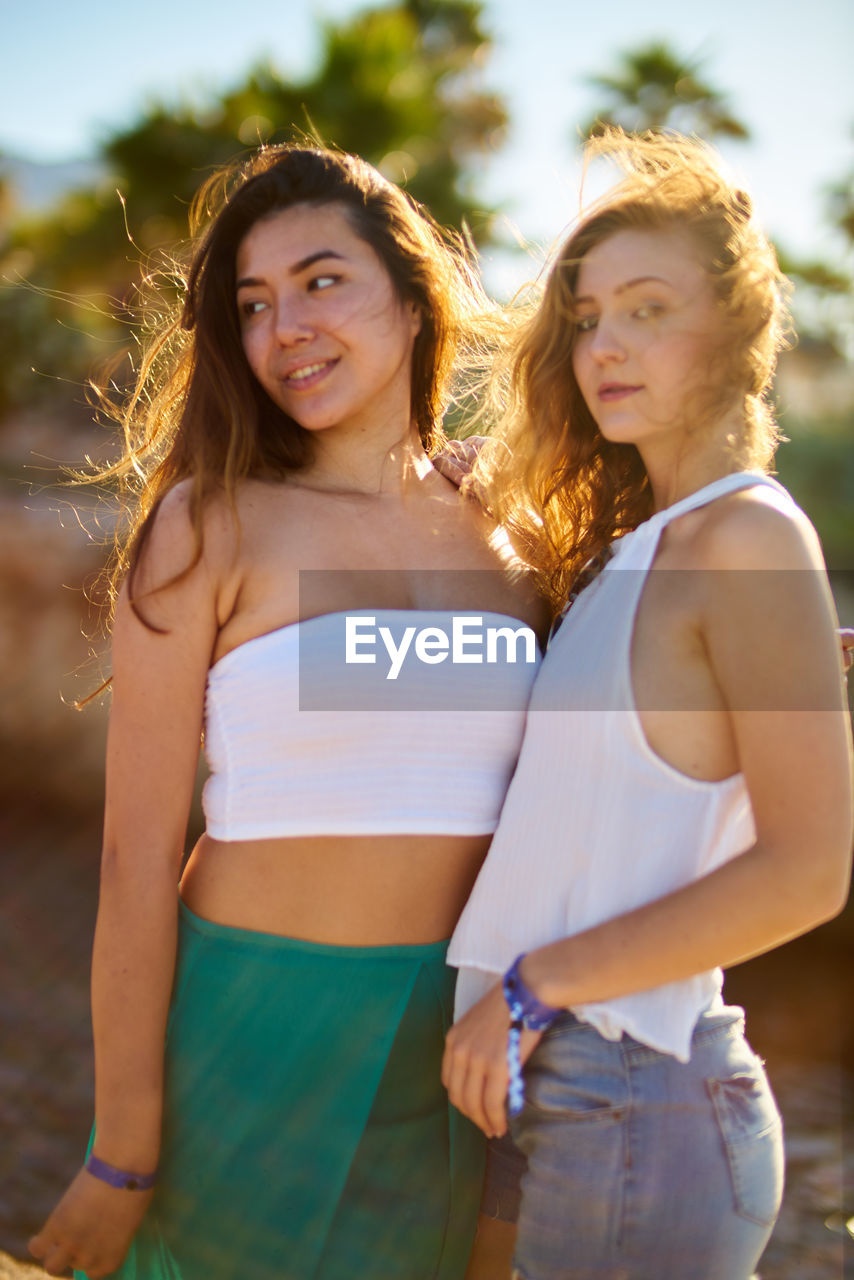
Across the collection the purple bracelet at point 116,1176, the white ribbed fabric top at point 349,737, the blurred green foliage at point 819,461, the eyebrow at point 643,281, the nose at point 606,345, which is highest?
the blurred green foliage at point 819,461

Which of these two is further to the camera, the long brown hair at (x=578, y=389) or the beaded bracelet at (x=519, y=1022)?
the long brown hair at (x=578, y=389)

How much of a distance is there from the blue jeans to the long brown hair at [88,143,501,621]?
37.7 inches

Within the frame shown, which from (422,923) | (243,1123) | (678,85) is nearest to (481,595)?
(422,923)

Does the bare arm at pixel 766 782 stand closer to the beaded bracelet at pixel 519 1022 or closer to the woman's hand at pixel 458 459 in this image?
the beaded bracelet at pixel 519 1022

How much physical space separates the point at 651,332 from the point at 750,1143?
42.2 inches

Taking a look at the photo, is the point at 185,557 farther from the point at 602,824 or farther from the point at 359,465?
the point at 602,824

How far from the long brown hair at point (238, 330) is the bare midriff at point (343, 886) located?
1.62 feet

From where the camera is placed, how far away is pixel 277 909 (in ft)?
5.11

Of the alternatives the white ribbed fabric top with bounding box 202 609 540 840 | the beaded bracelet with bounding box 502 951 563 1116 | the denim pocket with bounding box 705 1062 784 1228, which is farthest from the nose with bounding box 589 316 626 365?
the denim pocket with bounding box 705 1062 784 1228

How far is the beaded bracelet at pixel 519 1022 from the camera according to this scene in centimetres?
128

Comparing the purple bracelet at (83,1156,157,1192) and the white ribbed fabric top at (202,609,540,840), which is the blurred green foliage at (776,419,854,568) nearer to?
the white ribbed fabric top at (202,609,540,840)

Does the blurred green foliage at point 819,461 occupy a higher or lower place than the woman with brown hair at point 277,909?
higher

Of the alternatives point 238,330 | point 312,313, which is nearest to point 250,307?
point 238,330

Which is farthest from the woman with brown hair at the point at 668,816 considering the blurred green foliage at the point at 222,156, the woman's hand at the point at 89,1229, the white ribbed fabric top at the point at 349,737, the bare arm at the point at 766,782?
the blurred green foliage at the point at 222,156
